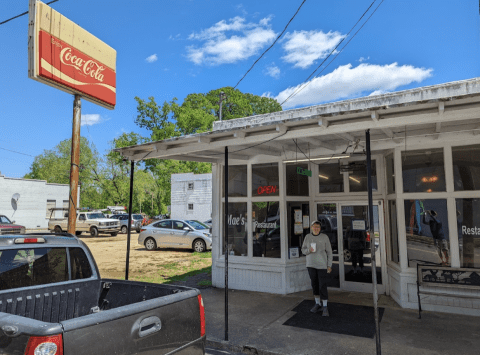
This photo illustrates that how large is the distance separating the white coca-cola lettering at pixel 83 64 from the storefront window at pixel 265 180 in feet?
17.4

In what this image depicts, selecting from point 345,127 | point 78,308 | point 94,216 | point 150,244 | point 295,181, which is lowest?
point 150,244

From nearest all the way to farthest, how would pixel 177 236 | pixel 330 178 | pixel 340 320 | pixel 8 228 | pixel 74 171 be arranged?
1. pixel 340 320
2. pixel 74 171
3. pixel 330 178
4. pixel 177 236
5. pixel 8 228

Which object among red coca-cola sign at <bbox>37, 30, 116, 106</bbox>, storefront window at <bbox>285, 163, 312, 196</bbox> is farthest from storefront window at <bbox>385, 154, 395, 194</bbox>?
red coca-cola sign at <bbox>37, 30, 116, 106</bbox>

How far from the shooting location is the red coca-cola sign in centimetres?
808

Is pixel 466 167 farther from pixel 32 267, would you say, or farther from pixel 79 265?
pixel 32 267

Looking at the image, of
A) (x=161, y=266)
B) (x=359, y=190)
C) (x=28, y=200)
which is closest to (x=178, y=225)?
(x=161, y=266)

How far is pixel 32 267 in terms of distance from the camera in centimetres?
342

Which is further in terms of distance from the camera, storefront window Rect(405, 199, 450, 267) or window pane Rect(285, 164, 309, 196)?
window pane Rect(285, 164, 309, 196)

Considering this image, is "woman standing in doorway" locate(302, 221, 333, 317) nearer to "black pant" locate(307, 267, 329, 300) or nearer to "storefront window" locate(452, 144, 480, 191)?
"black pant" locate(307, 267, 329, 300)

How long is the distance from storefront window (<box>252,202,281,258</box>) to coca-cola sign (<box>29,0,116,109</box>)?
5734 millimetres

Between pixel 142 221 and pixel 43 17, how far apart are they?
2425 centimetres

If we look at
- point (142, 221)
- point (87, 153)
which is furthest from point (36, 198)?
point (87, 153)

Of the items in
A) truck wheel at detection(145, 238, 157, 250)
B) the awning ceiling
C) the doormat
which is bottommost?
the doormat

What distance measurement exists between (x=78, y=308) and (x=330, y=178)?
640cm
